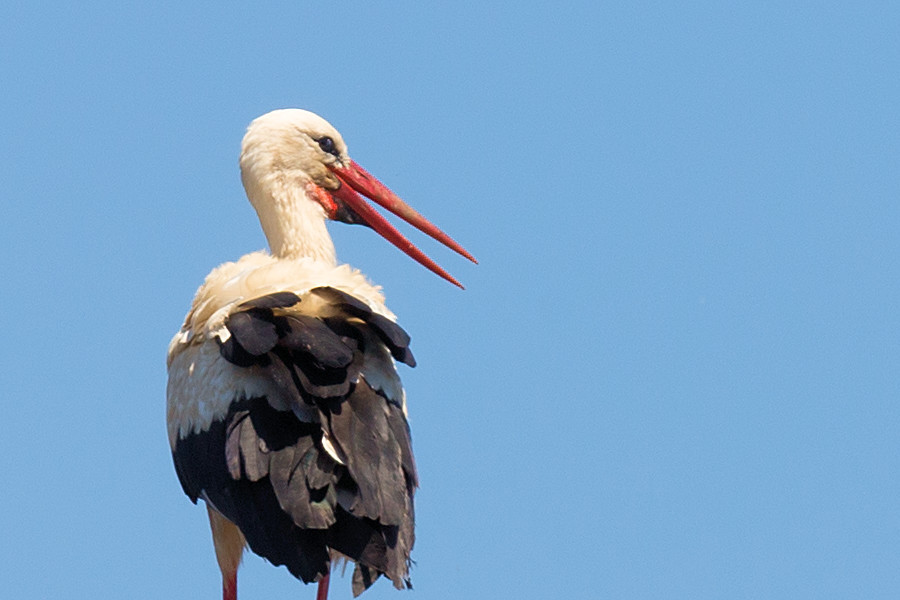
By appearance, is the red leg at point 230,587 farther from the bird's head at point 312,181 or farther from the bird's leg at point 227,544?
the bird's head at point 312,181

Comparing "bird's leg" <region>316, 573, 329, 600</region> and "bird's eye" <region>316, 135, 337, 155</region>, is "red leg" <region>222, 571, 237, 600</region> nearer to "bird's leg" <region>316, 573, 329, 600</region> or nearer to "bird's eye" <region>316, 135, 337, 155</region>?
"bird's leg" <region>316, 573, 329, 600</region>

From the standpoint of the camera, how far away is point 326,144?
11.3 metres

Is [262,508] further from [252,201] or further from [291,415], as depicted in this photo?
[252,201]

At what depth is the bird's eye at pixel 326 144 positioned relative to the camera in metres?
11.3

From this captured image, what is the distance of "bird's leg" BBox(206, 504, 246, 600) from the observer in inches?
417

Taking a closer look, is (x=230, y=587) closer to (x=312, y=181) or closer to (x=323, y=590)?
(x=323, y=590)

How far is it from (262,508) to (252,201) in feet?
6.73

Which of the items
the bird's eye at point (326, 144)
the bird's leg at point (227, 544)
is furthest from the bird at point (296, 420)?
the bird's eye at point (326, 144)

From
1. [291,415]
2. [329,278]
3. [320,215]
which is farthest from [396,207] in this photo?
[291,415]

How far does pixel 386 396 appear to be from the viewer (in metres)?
9.93

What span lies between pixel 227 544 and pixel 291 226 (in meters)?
1.51

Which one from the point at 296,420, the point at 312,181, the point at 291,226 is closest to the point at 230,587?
the point at 296,420

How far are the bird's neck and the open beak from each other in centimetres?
38

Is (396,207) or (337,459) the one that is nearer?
(337,459)
